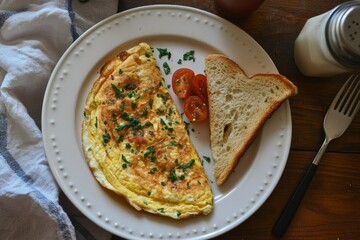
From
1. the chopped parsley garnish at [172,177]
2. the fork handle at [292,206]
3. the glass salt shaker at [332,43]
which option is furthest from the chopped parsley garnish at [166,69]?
the fork handle at [292,206]

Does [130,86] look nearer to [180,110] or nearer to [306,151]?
[180,110]

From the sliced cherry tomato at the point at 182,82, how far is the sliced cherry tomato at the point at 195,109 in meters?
0.05

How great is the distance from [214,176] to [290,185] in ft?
1.64

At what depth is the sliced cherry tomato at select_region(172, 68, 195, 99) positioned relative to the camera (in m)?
2.67

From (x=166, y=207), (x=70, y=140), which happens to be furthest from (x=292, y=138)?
(x=70, y=140)

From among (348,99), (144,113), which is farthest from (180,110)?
(348,99)

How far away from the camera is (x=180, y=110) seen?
2.71 m

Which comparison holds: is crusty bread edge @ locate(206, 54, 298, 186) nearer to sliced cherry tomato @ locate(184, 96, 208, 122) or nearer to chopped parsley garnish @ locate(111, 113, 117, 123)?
sliced cherry tomato @ locate(184, 96, 208, 122)

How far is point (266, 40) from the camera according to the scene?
9.46ft

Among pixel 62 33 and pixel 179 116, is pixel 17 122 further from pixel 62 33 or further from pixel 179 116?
pixel 179 116

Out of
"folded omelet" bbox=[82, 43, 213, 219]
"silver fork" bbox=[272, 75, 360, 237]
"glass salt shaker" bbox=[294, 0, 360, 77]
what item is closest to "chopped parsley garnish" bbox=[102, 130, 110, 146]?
"folded omelet" bbox=[82, 43, 213, 219]

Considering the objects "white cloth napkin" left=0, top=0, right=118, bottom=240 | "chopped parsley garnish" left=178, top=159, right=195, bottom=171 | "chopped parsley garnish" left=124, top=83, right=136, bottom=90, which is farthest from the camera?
"chopped parsley garnish" left=124, top=83, right=136, bottom=90

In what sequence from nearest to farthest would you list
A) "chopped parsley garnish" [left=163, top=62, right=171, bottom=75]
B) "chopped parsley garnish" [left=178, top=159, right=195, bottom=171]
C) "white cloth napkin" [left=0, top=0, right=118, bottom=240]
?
"white cloth napkin" [left=0, top=0, right=118, bottom=240], "chopped parsley garnish" [left=178, top=159, right=195, bottom=171], "chopped parsley garnish" [left=163, top=62, right=171, bottom=75]

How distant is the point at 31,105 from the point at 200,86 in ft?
3.57
